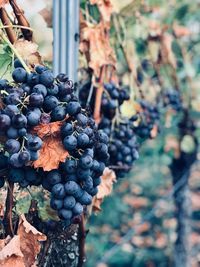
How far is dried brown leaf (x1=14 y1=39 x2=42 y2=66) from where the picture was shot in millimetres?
1048

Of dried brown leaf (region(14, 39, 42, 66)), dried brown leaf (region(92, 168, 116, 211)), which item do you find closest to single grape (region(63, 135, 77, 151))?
dried brown leaf (region(14, 39, 42, 66))

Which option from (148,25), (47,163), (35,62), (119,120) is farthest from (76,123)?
(148,25)

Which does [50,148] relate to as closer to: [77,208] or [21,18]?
[77,208]

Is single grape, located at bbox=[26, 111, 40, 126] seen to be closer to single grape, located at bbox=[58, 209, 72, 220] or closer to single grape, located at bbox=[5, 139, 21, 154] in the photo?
single grape, located at bbox=[5, 139, 21, 154]

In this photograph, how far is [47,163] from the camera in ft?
2.95

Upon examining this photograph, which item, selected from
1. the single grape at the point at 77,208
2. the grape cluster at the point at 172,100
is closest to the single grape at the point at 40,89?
the single grape at the point at 77,208

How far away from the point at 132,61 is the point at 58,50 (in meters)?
0.89

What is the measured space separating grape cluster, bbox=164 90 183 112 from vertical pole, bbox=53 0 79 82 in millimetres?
1203

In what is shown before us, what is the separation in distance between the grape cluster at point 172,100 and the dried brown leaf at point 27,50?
1.41 m

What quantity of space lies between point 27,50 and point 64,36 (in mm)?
212

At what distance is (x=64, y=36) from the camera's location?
124 centimetres

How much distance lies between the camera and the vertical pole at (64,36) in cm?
122

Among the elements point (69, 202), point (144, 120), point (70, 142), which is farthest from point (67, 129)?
point (144, 120)

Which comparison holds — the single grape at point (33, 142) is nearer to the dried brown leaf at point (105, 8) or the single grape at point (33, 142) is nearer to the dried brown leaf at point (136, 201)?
the dried brown leaf at point (105, 8)
